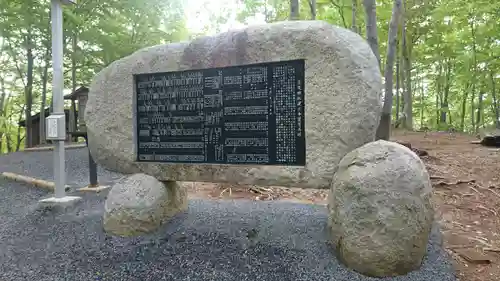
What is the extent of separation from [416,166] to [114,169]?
3.34m

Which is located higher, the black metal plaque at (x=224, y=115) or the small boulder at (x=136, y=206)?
the black metal plaque at (x=224, y=115)

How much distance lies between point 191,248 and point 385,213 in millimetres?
1851

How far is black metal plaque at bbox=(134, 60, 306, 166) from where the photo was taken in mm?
3146

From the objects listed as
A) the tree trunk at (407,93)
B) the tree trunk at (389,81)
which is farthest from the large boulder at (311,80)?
the tree trunk at (407,93)

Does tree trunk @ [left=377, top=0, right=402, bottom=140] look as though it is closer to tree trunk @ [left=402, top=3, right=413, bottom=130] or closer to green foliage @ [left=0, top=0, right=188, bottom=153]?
green foliage @ [left=0, top=0, right=188, bottom=153]

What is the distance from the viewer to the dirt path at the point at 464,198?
2.96 m

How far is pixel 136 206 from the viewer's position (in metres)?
3.49

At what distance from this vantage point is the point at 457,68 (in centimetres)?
1292

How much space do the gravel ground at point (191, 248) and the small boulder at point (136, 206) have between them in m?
0.12

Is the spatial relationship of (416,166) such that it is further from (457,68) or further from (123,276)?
(457,68)

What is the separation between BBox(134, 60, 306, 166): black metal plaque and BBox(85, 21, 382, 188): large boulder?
0.28ft

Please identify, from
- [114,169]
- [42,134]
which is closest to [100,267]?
[114,169]

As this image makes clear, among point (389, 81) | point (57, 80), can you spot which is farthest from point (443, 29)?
point (57, 80)

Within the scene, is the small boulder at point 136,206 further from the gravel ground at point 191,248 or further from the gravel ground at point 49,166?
the gravel ground at point 49,166
